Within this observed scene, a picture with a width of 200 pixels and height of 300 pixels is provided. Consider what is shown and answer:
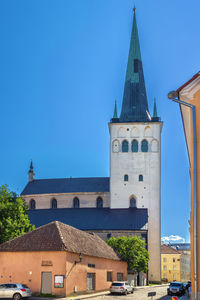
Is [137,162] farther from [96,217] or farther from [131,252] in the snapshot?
[131,252]

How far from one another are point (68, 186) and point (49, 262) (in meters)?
45.3

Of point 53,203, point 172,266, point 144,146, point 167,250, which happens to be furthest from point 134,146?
point 167,250

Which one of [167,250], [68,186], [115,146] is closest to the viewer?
[115,146]

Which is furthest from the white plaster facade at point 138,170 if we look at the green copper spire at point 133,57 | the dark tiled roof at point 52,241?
the dark tiled roof at point 52,241

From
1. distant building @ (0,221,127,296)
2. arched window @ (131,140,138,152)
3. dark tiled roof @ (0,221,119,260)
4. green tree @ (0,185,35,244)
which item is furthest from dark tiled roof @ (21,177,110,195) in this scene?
distant building @ (0,221,127,296)

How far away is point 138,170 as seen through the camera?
2904 inches

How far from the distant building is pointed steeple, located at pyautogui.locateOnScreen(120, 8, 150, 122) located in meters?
39.0

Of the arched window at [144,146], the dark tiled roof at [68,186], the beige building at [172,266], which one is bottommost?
the beige building at [172,266]

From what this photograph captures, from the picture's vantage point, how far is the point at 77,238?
40.9 metres

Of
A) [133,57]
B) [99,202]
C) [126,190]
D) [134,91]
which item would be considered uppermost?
[133,57]

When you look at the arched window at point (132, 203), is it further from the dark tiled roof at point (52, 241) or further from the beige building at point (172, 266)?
the beige building at point (172, 266)

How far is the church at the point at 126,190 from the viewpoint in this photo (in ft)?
229

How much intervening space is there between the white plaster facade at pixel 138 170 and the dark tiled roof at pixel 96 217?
2.00 metres

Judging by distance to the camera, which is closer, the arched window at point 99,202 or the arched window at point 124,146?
the arched window at point 124,146
